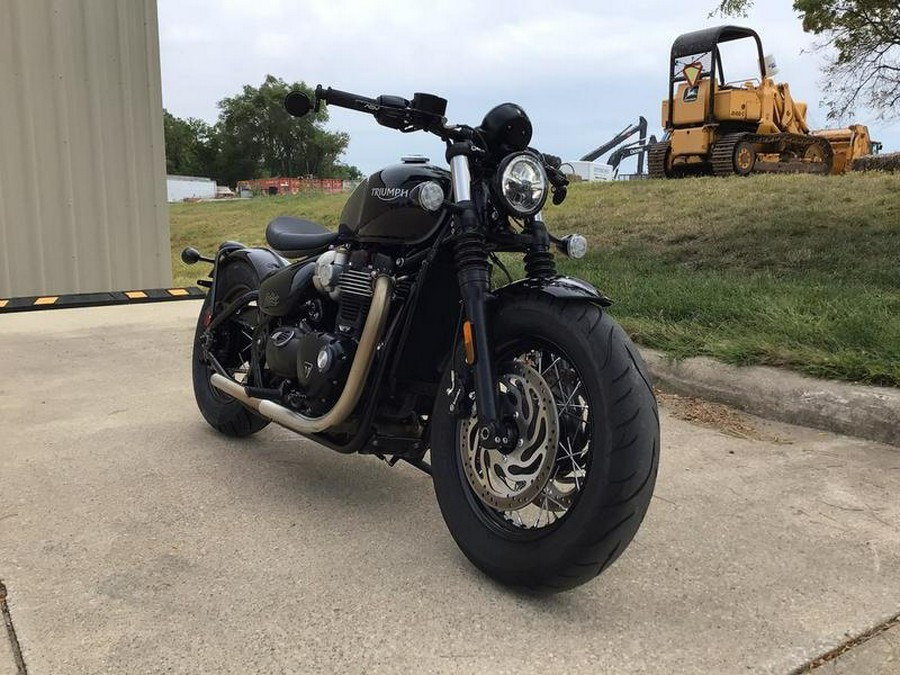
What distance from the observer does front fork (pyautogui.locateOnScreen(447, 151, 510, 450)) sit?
2.19 metres

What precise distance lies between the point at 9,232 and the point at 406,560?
682cm

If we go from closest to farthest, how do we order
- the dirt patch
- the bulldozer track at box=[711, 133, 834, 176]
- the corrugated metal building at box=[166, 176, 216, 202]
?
1. the dirt patch
2. the bulldozer track at box=[711, 133, 834, 176]
3. the corrugated metal building at box=[166, 176, 216, 202]

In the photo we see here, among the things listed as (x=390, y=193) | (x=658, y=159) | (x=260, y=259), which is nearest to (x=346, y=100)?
(x=390, y=193)

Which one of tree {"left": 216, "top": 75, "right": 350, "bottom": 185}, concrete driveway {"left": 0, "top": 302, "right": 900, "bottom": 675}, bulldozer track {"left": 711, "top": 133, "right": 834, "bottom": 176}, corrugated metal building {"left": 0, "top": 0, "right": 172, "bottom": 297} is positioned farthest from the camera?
tree {"left": 216, "top": 75, "right": 350, "bottom": 185}

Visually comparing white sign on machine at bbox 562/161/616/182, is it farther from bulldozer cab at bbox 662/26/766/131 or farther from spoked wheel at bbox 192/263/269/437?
spoked wheel at bbox 192/263/269/437

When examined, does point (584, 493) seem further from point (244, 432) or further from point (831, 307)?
point (831, 307)

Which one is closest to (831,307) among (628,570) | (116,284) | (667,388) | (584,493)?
(667,388)

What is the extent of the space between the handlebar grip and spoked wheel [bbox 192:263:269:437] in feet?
4.38

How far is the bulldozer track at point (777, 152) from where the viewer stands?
568 inches

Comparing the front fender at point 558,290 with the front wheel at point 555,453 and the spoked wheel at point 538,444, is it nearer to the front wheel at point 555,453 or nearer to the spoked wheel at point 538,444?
the front wheel at point 555,453

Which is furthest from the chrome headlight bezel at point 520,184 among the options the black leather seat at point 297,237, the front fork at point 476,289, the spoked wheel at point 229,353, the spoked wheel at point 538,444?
the spoked wheel at point 229,353

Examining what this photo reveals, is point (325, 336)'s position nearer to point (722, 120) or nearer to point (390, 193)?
point (390, 193)

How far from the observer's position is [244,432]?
3.67 metres

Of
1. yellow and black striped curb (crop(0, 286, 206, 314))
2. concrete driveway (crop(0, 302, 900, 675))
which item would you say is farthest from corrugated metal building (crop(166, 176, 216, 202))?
concrete driveway (crop(0, 302, 900, 675))
